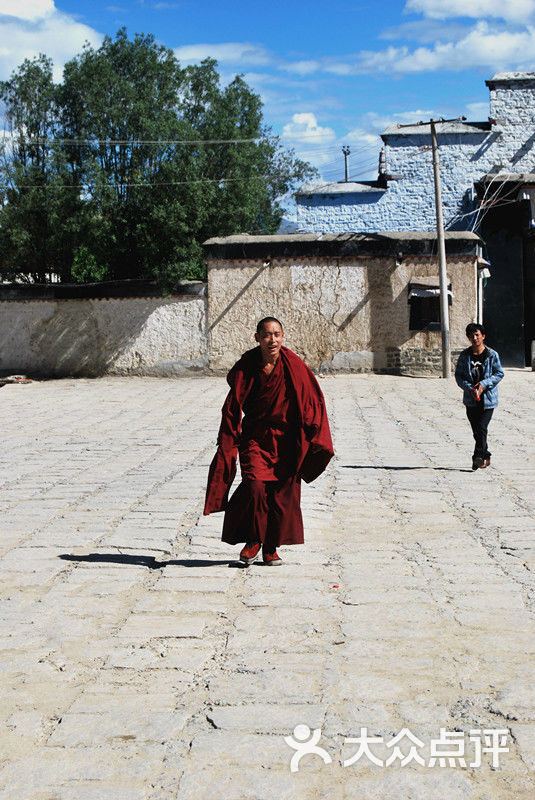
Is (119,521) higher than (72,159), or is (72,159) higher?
(72,159)

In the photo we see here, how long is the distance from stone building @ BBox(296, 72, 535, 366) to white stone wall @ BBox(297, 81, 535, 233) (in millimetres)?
32

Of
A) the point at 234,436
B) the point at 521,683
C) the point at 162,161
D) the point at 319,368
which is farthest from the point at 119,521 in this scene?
the point at 162,161

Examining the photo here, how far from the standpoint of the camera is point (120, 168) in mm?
22422

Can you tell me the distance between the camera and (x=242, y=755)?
131 inches

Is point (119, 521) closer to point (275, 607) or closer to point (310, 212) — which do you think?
point (275, 607)

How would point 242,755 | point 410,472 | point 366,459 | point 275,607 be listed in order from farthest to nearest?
point 366,459 → point 410,472 → point 275,607 → point 242,755

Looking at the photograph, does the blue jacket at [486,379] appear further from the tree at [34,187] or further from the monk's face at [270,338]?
the tree at [34,187]

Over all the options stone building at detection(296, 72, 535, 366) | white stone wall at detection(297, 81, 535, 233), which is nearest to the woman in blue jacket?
stone building at detection(296, 72, 535, 366)

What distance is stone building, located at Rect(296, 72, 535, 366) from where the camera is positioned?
87.3 ft

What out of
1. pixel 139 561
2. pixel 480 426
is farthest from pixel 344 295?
pixel 139 561

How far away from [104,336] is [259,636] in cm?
1801

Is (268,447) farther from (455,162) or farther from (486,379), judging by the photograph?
(455,162)

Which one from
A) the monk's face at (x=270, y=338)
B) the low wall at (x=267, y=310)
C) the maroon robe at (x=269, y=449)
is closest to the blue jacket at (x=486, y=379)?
the maroon robe at (x=269, y=449)

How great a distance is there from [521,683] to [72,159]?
2058 cm
